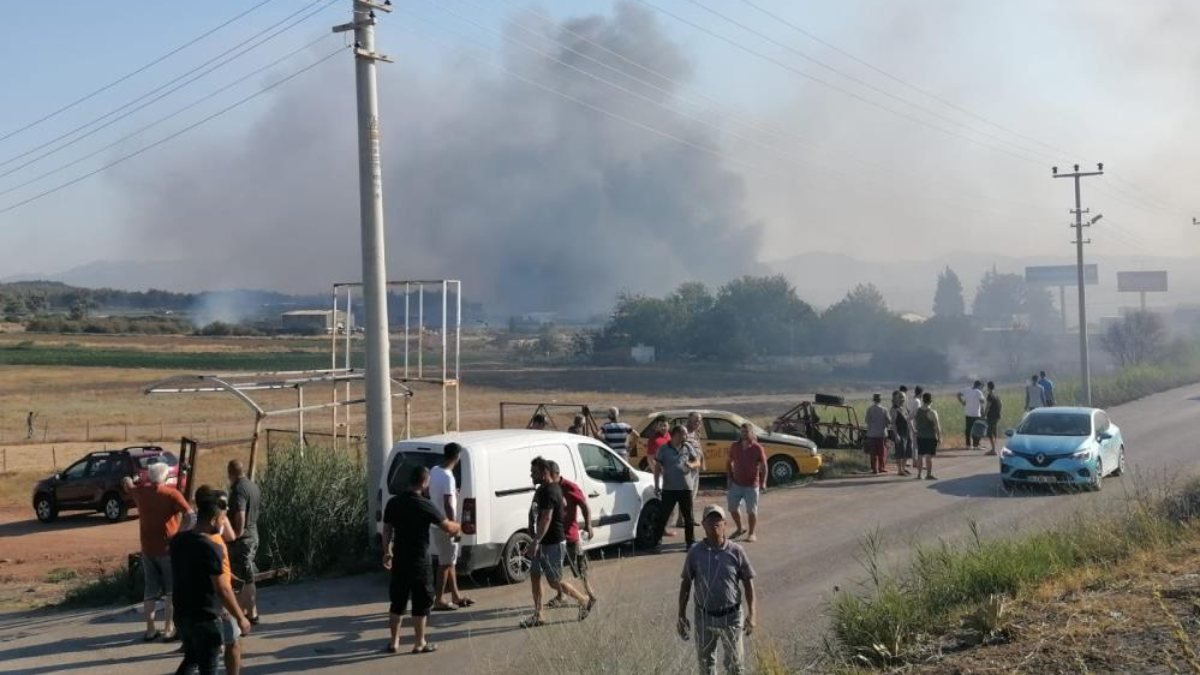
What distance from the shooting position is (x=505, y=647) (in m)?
8.92

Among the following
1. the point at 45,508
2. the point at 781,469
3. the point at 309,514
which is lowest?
the point at 45,508

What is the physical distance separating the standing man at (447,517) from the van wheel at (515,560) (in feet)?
2.97

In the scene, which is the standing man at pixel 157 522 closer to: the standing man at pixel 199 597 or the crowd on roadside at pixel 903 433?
the standing man at pixel 199 597

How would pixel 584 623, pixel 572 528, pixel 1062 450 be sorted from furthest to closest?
pixel 1062 450 < pixel 572 528 < pixel 584 623

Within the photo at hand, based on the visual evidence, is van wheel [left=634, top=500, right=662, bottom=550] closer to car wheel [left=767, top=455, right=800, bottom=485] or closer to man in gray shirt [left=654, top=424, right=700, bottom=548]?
man in gray shirt [left=654, top=424, right=700, bottom=548]

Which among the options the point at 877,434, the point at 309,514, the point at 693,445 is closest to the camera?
the point at 309,514

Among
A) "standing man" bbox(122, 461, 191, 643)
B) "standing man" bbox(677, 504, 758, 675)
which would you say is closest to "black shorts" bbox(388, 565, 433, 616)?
"standing man" bbox(122, 461, 191, 643)

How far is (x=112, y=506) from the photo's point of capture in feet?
75.0

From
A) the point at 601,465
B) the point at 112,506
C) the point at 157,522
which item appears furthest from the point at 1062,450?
the point at 112,506

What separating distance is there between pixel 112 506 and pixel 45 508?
143 cm

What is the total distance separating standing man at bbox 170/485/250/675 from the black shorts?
5.64 ft

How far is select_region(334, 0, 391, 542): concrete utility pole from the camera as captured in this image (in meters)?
12.6

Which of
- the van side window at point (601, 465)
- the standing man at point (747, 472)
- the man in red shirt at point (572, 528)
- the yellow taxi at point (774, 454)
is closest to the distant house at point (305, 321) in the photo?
the yellow taxi at point (774, 454)

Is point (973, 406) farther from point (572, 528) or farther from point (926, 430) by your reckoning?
point (572, 528)
